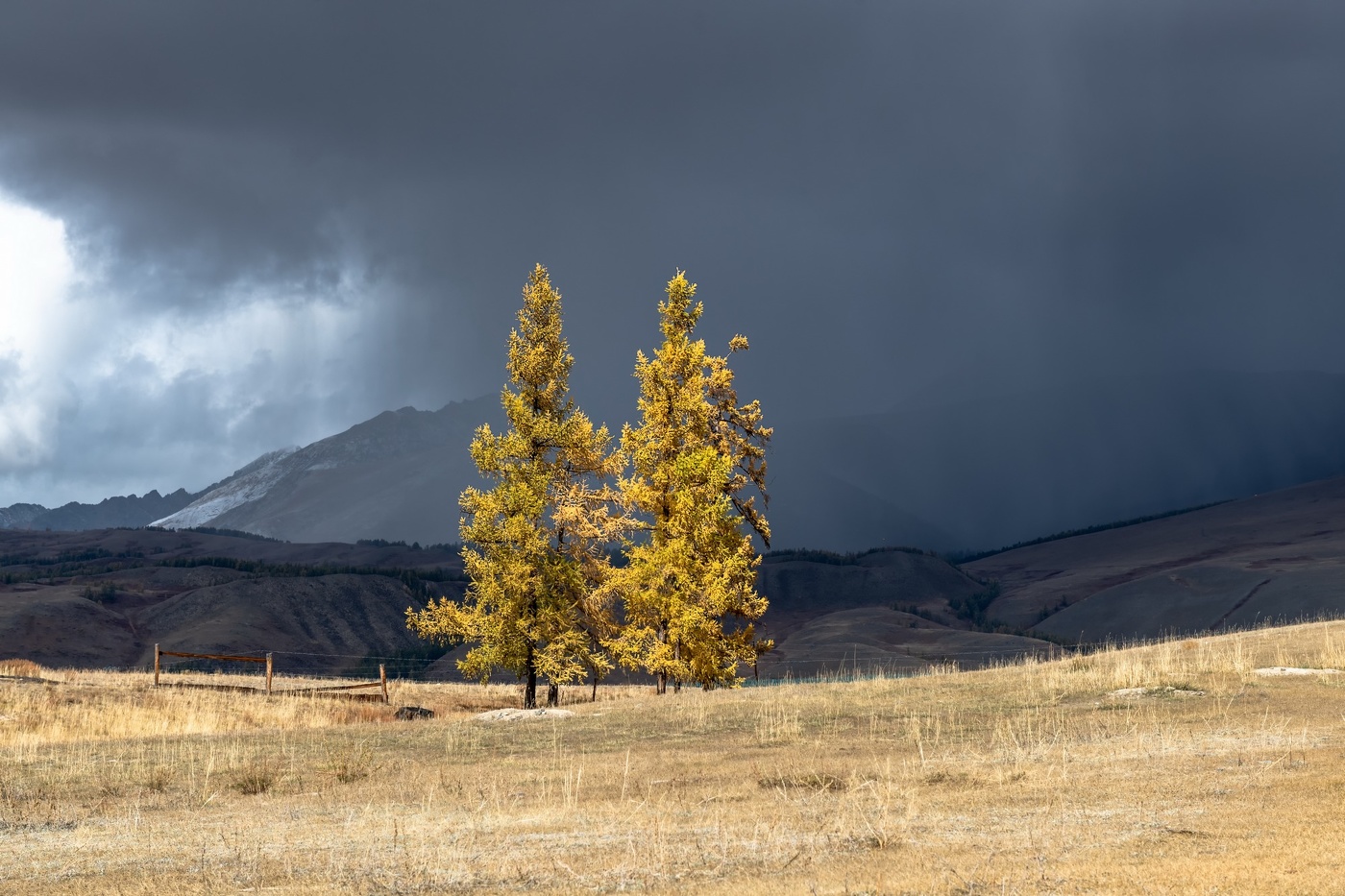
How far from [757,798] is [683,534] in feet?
83.9

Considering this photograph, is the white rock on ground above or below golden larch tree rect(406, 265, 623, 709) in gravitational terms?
below

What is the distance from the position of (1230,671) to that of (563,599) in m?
21.6

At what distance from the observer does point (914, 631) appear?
126812 millimetres

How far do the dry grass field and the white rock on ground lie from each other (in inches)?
33.6

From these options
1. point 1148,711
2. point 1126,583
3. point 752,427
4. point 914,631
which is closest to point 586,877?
point 1148,711

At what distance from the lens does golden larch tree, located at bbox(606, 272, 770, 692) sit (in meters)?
40.2

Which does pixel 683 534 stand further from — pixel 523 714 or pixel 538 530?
pixel 523 714

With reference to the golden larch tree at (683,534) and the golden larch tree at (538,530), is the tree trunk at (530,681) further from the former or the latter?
the golden larch tree at (683,534)

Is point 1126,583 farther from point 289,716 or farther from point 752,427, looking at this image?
point 289,716

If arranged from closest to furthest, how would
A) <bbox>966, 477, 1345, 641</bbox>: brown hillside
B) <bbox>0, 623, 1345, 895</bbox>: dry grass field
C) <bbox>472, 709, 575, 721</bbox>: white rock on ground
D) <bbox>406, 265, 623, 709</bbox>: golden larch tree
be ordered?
<bbox>0, 623, 1345, 895</bbox>: dry grass field < <bbox>472, 709, 575, 721</bbox>: white rock on ground < <bbox>406, 265, 623, 709</bbox>: golden larch tree < <bbox>966, 477, 1345, 641</bbox>: brown hillside

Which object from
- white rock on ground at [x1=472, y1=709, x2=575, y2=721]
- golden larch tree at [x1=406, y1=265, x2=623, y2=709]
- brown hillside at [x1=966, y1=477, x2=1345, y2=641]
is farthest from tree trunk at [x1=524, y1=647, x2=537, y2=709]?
brown hillside at [x1=966, y1=477, x2=1345, y2=641]

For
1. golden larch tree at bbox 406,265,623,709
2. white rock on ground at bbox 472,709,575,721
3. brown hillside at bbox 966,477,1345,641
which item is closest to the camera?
white rock on ground at bbox 472,709,575,721

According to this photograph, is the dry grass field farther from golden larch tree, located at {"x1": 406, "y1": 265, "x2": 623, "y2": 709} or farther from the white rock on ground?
golden larch tree, located at {"x1": 406, "y1": 265, "x2": 623, "y2": 709}

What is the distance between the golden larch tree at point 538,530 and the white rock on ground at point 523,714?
899 centimetres
